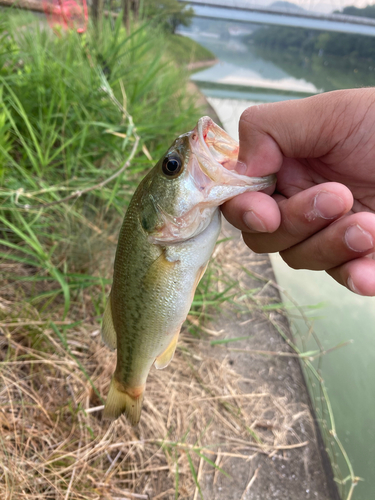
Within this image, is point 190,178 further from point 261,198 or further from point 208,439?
point 208,439

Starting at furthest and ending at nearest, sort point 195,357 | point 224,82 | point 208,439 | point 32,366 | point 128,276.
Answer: point 224,82 < point 195,357 < point 208,439 < point 32,366 < point 128,276

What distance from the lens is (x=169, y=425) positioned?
1.94 metres

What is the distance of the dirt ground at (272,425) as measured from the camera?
1.89m

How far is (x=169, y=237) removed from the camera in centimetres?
108

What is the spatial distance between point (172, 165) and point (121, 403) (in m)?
0.99

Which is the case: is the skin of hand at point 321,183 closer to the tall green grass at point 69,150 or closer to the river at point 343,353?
the river at point 343,353

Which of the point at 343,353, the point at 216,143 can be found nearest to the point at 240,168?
the point at 216,143

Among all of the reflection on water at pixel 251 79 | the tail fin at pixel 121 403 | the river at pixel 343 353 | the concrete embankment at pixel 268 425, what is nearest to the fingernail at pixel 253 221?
the tail fin at pixel 121 403

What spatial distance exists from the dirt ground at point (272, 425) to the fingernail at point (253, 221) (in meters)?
1.61

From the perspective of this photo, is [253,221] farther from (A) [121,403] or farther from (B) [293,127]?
(A) [121,403]

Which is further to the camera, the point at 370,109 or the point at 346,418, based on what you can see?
the point at 346,418

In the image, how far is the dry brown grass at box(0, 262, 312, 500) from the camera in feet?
4.85

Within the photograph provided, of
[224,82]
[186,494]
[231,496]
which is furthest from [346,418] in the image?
[224,82]

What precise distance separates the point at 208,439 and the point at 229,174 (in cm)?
179
